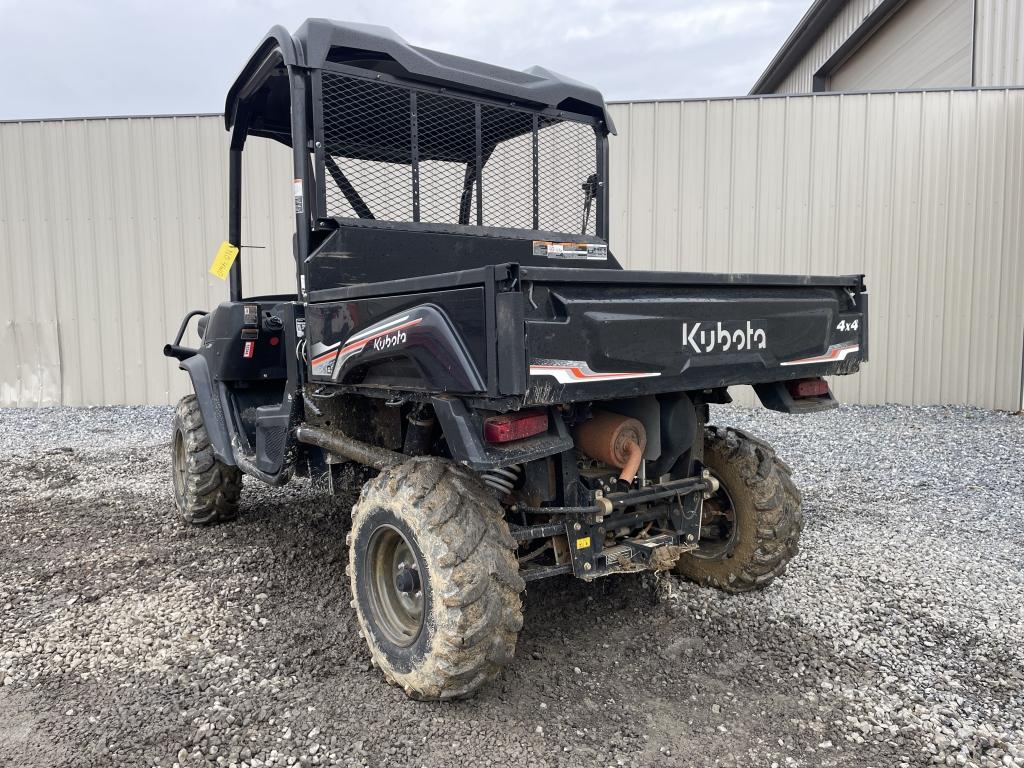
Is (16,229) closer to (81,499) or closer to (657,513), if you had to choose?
(81,499)

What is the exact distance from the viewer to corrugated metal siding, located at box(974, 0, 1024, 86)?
8234 millimetres

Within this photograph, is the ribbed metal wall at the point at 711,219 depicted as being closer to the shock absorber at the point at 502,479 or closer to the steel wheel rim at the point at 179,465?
the steel wheel rim at the point at 179,465

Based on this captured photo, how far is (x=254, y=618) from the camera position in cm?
322

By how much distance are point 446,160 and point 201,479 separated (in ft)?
7.68

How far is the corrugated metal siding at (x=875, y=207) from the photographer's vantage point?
327 inches

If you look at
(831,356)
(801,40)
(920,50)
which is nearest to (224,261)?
(831,356)

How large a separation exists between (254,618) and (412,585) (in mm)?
1036

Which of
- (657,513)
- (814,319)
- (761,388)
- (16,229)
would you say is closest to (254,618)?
(657,513)

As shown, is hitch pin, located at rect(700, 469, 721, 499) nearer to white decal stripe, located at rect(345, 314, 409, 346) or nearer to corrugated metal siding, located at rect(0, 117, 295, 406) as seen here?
white decal stripe, located at rect(345, 314, 409, 346)

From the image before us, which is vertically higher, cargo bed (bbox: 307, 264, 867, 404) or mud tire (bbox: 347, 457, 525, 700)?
cargo bed (bbox: 307, 264, 867, 404)

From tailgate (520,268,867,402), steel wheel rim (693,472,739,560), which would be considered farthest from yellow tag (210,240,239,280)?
steel wheel rim (693,472,739,560)

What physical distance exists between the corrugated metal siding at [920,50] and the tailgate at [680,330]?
7.65 m

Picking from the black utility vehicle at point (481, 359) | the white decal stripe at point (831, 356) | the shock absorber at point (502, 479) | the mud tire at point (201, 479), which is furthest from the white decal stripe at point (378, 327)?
the mud tire at point (201, 479)

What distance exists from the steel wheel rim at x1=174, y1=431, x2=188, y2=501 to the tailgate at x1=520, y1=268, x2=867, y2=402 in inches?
128
